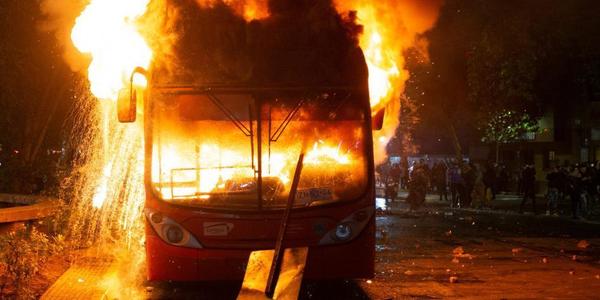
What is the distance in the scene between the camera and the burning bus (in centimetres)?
760

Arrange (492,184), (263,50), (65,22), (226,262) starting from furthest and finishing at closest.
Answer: (492,184) → (65,22) → (263,50) → (226,262)

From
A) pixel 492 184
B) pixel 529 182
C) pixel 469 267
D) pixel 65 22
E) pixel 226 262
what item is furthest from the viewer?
pixel 492 184

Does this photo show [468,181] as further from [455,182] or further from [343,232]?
[343,232]

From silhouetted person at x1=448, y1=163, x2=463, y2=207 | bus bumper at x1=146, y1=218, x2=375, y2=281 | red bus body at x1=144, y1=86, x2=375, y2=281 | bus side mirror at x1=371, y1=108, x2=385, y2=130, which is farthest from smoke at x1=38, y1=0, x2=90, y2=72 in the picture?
silhouetted person at x1=448, y1=163, x2=463, y2=207

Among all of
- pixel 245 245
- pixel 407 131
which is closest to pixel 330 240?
pixel 245 245

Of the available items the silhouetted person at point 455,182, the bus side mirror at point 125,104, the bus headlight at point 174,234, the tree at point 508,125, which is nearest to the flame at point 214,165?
the bus headlight at point 174,234

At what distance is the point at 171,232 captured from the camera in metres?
7.65

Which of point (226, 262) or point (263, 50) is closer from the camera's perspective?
point (226, 262)

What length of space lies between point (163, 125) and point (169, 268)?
1.61 m

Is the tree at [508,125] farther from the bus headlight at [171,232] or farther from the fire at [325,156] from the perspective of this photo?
the bus headlight at [171,232]

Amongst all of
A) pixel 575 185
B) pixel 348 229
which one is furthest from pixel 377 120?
pixel 575 185

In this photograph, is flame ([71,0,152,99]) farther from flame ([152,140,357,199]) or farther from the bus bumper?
the bus bumper

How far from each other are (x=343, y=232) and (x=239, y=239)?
1161mm

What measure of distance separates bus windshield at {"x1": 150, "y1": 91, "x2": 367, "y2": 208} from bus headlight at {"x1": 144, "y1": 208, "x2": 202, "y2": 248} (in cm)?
23
